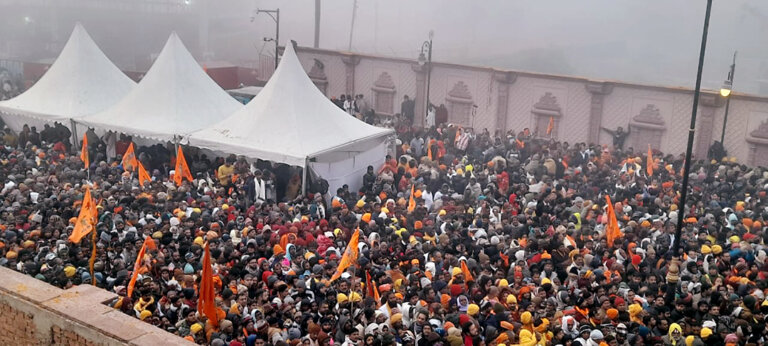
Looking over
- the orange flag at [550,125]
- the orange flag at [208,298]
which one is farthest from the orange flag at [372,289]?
the orange flag at [550,125]

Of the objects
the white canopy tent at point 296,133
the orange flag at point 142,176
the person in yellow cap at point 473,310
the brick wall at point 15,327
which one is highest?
the white canopy tent at point 296,133

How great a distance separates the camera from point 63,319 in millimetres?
6656

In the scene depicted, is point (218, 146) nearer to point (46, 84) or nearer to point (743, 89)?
point (46, 84)

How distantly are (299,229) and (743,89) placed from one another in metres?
33.1

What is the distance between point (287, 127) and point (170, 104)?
11.2ft

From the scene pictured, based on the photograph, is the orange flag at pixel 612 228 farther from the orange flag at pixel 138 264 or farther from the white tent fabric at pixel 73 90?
the white tent fabric at pixel 73 90

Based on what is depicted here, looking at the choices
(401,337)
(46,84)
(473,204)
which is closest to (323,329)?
(401,337)

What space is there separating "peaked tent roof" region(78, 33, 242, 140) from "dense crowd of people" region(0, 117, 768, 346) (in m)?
0.61

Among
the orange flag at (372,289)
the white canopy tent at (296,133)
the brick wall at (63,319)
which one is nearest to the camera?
A: the brick wall at (63,319)

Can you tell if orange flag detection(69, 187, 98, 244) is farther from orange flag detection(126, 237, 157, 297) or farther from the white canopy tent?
the white canopy tent

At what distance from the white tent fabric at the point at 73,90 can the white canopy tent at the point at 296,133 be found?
172 inches

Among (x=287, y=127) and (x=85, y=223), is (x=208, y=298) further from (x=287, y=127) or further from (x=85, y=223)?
(x=287, y=127)

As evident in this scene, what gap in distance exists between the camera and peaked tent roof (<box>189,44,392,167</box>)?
13977 mm

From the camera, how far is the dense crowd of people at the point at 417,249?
7738 millimetres
